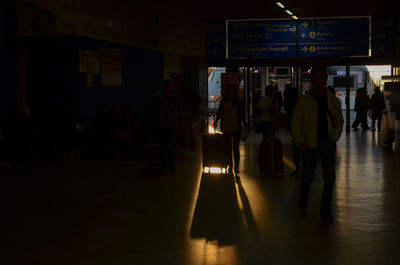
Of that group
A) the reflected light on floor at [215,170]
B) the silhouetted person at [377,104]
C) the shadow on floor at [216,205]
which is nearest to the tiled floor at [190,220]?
the shadow on floor at [216,205]

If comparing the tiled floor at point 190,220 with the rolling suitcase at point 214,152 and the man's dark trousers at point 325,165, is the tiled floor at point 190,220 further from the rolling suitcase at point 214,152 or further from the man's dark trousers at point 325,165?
the rolling suitcase at point 214,152

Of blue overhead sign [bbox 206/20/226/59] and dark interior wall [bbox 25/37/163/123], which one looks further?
blue overhead sign [bbox 206/20/226/59]

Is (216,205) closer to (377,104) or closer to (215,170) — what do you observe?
(215,170)

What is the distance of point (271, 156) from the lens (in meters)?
10.7

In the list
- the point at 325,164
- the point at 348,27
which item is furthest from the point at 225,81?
the point at 325,164

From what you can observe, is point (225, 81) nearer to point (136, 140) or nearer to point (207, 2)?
point (207, 2)

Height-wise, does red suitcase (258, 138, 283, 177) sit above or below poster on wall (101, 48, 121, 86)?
below

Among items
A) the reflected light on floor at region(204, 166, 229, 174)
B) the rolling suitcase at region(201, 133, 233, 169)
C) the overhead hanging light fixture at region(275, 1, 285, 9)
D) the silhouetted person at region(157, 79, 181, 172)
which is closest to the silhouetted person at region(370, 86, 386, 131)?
the overhead hanging light fixture at region(275, 1, 285, 9)

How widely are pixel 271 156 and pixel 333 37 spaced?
12397 mm

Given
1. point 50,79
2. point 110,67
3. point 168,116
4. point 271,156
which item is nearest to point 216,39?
point 110,67

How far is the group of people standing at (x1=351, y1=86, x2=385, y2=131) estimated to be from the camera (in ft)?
74.7

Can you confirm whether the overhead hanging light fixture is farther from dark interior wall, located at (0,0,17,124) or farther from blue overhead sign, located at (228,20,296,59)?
dark interior wall, located at (0,0,17,124)

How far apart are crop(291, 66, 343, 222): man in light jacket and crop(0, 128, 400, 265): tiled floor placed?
0.63 metres

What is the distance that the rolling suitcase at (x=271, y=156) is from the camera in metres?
10.5
